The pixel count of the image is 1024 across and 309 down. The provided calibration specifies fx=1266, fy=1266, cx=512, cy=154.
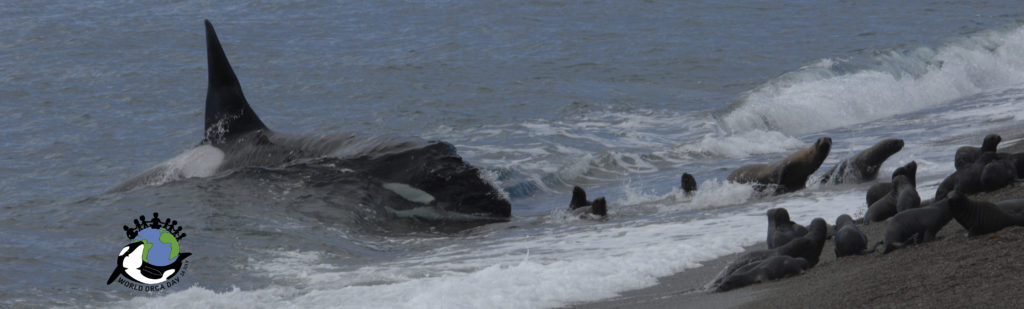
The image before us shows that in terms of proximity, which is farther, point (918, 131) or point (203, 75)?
point (203, 75)

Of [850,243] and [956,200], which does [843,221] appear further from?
[956,200]

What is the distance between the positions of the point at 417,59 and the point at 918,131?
35.3 ft

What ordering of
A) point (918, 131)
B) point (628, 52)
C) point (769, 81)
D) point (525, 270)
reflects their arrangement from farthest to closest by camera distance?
point (628, 52), point (769, 81), point (918, 131), point (525, 270)

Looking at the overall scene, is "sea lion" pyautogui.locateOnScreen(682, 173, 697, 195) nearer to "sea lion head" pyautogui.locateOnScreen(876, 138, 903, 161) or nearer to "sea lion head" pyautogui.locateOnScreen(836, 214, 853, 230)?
"sea lion head" pyautogui.locateOnScreen(876, 138, 903, 161)

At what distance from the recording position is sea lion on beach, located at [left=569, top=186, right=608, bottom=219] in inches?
394

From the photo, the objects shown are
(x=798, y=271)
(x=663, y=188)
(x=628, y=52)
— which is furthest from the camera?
(x=628, y=52)

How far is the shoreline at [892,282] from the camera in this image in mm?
4957

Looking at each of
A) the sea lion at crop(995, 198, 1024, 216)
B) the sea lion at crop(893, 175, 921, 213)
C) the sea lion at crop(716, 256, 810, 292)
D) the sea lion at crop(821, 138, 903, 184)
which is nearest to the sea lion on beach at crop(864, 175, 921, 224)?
the sea lion at crop(893, 175, 921, 213)

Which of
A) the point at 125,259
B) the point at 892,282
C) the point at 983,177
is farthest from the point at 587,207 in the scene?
the point at 892,282

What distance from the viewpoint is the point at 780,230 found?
7.02 meters

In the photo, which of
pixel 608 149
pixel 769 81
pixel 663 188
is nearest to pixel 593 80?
pixel 769 81

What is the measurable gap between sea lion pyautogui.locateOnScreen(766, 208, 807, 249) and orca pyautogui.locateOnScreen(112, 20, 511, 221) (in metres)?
3.79

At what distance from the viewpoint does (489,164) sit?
14180mm

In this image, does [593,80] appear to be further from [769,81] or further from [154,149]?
[154,149]
